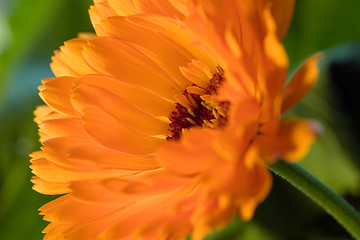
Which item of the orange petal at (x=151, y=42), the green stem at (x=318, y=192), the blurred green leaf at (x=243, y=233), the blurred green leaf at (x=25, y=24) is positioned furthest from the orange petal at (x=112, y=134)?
the blurred green leaf at (x=25, y=24)

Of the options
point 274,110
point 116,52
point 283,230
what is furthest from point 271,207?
point 274,110

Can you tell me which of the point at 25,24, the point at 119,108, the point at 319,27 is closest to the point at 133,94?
the point at 119,108

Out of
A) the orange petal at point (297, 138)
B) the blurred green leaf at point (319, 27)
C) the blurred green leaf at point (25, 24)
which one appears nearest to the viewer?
the orange petal at point (297, 138)

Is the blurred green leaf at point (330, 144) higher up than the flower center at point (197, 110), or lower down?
lower down

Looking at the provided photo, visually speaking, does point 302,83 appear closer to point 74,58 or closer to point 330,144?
point 74,58

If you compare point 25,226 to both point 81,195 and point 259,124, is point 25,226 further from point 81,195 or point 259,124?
point 259,124

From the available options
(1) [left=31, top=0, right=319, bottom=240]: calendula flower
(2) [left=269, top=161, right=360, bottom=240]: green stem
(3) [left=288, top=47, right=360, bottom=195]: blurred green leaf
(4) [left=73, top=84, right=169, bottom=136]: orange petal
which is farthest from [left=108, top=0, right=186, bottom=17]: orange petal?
(3) [left=288, top=47, right=360, bottom=195]: blurred green leaf

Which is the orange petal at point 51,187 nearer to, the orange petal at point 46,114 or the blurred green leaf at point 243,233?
the orange petal at point 46,114
